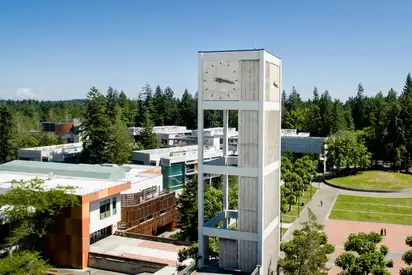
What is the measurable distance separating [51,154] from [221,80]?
4232 centimetres

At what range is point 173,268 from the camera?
80.6ft

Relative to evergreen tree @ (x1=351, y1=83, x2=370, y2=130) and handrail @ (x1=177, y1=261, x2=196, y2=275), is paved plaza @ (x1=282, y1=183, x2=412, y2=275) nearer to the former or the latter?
handrail @ (x1=177, y1=261, x2=196, y2=275)

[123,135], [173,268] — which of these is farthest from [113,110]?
[173,268]

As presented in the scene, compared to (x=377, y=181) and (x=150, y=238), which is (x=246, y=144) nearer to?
→ (x=150, y=238)

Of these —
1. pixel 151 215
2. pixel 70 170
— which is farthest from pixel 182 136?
A: pixel 70 170

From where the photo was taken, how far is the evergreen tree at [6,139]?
206 ft

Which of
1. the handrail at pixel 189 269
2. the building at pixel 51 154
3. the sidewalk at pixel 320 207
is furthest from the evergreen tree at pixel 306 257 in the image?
the building at pixel 51 154

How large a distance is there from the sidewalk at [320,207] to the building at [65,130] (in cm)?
4622

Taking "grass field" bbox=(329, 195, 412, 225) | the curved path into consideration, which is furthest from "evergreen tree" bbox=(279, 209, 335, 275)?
"grass field" bbox=(329, 195, 412, 225)

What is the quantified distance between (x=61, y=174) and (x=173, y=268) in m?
15.3

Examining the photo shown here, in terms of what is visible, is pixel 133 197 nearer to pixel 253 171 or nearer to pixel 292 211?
pixel 253 171

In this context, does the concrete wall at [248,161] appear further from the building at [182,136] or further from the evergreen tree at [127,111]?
the evergreen tree at [127,111]

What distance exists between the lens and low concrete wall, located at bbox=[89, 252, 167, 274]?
27.0 metres

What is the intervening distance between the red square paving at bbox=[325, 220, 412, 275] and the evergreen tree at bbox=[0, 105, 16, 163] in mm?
45577
